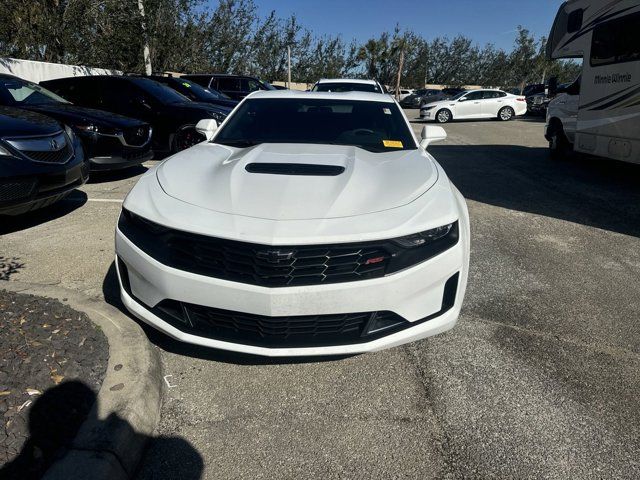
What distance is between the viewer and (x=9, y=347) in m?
2.17

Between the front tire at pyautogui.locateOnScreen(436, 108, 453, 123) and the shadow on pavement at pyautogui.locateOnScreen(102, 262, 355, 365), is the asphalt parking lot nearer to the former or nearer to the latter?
the shadow on pavement at pyautogui.locateOnScreen(102, 262, 355, 365)

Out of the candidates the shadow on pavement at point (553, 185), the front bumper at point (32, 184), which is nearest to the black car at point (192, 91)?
the shadow on pavement at point (553, 185)

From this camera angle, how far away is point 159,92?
8508 mm

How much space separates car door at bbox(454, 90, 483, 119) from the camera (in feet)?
66.2

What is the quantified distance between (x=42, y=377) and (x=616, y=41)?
836cm

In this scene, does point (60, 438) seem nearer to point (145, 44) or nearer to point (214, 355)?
point (214, 355)

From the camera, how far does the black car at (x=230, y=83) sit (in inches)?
585

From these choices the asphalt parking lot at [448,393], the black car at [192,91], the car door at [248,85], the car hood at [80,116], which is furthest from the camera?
the car door at [248,85]

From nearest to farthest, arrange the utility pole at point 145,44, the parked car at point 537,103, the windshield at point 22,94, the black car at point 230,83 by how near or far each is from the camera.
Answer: the windshield at point 22,94 < the black car at point 230,83 < the utility pole at point 145,44 < the parked car at point 537,103

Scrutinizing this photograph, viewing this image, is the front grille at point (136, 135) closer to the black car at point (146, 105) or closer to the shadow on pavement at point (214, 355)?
the black car at point (146, 105)

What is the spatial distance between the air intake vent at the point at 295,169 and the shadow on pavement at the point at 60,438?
1452 mm

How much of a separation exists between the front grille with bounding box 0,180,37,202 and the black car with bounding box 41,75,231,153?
4163 mm

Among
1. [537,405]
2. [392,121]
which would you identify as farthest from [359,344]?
[392,121]

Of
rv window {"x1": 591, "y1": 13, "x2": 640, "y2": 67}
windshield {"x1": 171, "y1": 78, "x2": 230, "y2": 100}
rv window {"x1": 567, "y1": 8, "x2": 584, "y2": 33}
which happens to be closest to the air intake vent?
rv window {"x1": 591, "y1": 13, "x2": 640, "y2": 67}
